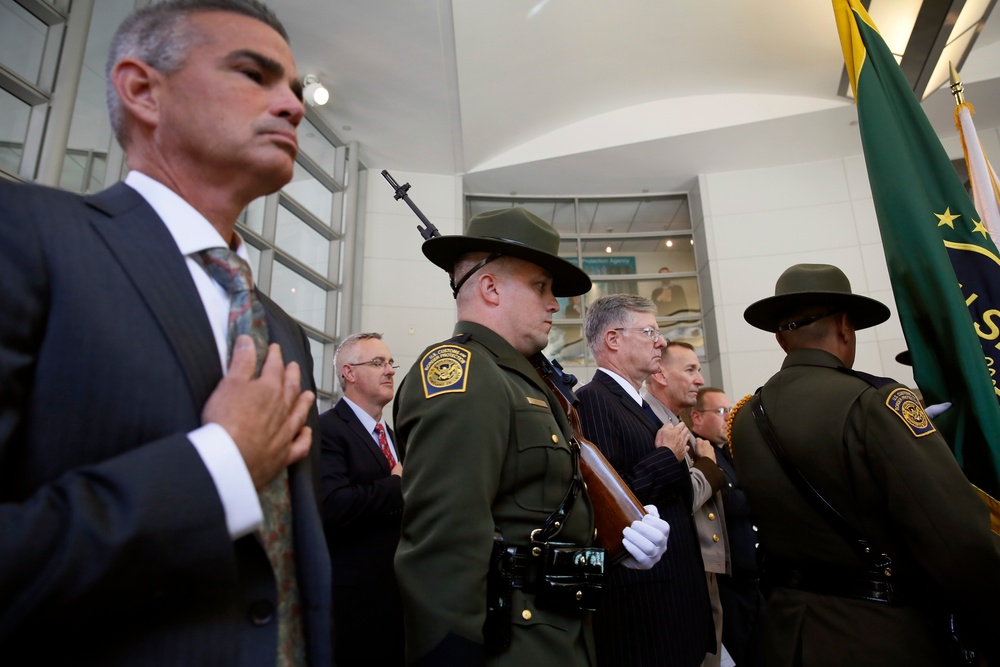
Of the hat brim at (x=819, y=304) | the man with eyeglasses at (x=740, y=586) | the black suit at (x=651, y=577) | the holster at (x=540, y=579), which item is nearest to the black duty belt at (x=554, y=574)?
the holster at (x=540, y=579)

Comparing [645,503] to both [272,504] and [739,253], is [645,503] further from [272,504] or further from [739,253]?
[739,253]

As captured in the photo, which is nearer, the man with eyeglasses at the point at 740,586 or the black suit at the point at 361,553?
the black suit at the point at 361,553

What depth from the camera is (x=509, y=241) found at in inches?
71.7

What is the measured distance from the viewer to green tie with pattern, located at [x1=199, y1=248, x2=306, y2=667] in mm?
842

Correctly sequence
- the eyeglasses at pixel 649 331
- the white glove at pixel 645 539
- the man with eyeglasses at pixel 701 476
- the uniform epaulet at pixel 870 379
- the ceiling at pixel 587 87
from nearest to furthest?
the white glove at pixel 645 539
the uniform epaulet at pixel 870 379
the man with eyeglasses at pixel 701 476
the eyeglasses at pixel 649 331
the ceiling at pixel 587 87

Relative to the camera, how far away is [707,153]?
8.16m

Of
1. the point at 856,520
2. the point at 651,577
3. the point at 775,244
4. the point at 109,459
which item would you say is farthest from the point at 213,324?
the point at 775,244

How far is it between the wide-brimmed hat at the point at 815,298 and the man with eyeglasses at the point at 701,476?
24.7 inches

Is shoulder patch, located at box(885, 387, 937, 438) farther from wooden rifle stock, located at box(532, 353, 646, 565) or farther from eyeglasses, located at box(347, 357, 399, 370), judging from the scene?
eyeglasses, located at box(347, 357, 399, 370)

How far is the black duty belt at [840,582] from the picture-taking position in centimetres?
185

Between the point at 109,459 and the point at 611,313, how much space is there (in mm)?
2478

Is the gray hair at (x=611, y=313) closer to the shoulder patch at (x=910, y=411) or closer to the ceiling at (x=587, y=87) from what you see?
the shoulder patch at (x=910, y=411)

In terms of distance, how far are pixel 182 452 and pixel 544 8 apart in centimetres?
637

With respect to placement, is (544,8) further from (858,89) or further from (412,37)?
(858,89)
